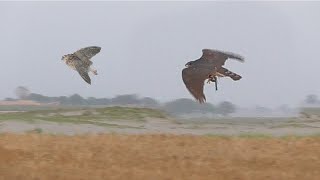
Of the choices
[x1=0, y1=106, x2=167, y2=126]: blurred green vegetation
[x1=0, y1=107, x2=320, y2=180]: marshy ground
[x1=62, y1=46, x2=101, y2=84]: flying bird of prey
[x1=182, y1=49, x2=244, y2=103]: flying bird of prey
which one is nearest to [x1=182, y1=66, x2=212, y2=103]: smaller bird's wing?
[x1=182, y1=49, x2=244, y2=103]: flying bird of prey

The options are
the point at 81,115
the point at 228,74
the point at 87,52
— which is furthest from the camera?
the point at 81,115

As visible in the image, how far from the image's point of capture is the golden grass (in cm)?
1177

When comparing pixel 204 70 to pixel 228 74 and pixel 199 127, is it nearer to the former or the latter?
pixel 228 74

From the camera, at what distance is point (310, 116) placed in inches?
736

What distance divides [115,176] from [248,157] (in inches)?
162

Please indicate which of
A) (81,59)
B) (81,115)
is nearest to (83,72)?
(81,59)

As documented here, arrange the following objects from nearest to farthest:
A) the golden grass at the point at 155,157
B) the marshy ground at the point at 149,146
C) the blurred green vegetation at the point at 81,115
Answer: the golden grass at the point at 155,157, the marshy ground at the point at 149,146, the blurred green vegetation at the point at 81,115

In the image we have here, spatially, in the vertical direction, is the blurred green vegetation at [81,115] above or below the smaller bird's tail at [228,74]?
below

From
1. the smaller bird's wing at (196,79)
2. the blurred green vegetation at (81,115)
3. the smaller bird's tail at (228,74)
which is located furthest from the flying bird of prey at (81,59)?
the smaller bird's tail at (228,74)

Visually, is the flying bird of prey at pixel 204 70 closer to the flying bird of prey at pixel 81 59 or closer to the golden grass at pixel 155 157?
the golden grass at pixel 155 157

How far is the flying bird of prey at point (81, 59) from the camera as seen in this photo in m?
18.1

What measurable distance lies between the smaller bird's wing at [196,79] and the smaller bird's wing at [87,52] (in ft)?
10.1

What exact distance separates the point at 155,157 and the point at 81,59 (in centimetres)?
558

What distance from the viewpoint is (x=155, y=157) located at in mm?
14039
